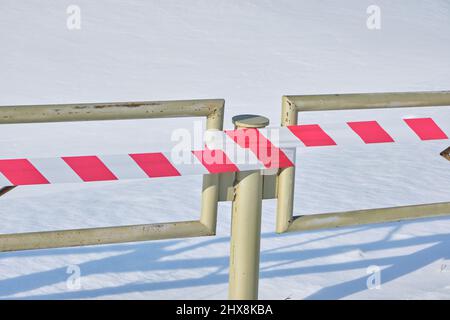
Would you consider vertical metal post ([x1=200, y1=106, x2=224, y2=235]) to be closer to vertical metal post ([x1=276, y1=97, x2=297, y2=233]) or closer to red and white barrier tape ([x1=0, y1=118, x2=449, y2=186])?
red and white barrier tape ([x1=0, y1=118, x2=449, y2=186])

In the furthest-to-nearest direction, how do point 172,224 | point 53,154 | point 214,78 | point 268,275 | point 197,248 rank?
point 214,78 < point 53,154 < point 197,248 < point 268,275 < point 172,224

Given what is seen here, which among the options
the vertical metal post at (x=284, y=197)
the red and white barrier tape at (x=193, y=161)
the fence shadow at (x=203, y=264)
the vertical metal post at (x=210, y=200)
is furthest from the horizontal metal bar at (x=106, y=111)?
the fence shadow at (x=203, y=264)

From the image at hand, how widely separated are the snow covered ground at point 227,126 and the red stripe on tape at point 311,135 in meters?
0.45

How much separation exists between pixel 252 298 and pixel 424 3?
10137 millimetres

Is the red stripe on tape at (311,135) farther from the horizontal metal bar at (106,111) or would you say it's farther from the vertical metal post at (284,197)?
the horizontal metal bar at (106,111)

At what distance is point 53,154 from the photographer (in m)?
6.02

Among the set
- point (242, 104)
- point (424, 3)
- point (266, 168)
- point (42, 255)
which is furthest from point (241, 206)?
point (424, 3)

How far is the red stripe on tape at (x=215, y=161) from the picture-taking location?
2957mm

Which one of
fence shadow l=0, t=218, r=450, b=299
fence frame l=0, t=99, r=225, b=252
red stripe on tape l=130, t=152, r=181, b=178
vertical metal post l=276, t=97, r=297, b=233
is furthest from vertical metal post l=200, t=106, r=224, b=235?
fence shadow l=0, t=218, r=450, b=299

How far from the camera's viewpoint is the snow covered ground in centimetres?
400

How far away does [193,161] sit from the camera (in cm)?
296

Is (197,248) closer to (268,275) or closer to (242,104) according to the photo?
(268,275)

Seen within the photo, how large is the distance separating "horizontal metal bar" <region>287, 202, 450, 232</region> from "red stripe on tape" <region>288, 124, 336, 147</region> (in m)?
0.25

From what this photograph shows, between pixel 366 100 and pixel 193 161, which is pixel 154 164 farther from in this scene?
pixel 366 100
